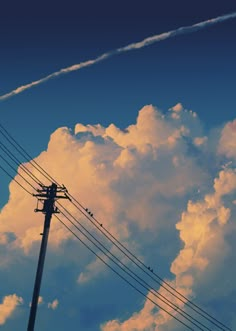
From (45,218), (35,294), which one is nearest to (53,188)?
(45,218)

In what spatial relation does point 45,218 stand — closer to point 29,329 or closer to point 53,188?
point 53,188

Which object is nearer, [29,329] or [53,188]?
[29,329]

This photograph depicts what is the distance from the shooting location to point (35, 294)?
61.1m

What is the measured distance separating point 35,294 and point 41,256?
137 inches

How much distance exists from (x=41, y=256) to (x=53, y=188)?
20.9ft

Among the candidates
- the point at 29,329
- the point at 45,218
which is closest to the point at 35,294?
the point at 29,329

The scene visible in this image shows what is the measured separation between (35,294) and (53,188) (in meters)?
9.84

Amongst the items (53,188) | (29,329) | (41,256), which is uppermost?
(53,188)

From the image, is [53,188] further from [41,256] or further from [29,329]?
[29,329]

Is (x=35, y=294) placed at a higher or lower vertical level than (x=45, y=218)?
lower

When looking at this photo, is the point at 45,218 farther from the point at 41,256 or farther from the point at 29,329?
the point at 29,329

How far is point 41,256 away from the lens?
62.8 metres

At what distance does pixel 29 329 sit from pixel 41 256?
21.1 ft

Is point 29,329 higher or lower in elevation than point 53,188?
lower
